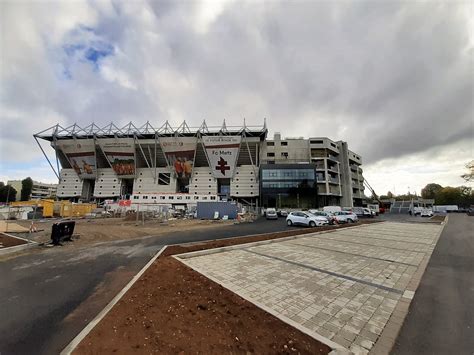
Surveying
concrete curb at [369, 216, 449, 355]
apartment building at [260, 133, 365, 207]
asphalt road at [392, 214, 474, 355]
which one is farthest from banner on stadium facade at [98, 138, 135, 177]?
asphalt road at [392, 214, 474, 355]

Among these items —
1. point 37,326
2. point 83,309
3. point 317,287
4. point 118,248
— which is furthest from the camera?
point 118,248

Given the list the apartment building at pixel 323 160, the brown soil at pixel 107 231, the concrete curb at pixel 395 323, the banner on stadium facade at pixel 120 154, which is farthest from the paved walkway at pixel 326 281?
the banner on stadium facade at pixel 120 154

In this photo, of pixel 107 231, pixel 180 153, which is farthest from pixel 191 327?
pixel 180 153

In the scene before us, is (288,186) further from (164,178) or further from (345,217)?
(164,178)

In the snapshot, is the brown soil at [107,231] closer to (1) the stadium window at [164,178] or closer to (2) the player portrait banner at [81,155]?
(1) the stadium window at [164,178]

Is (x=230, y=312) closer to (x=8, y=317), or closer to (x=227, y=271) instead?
(x=227, y=271)

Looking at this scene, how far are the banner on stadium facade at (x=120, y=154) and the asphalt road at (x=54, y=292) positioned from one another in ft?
203

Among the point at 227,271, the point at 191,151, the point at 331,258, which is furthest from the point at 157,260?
the point at 191,151

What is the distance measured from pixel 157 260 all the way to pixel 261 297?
490 cm

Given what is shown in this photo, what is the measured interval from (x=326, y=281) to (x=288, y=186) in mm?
54804

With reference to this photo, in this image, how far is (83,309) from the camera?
15.1 feet

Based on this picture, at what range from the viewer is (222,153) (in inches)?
2542

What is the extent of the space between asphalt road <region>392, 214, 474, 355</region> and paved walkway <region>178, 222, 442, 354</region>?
0.36 m

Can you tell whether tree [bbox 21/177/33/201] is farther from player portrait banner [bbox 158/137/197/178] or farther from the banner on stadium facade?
player portrait banner [bbox 158/137/197/178]
